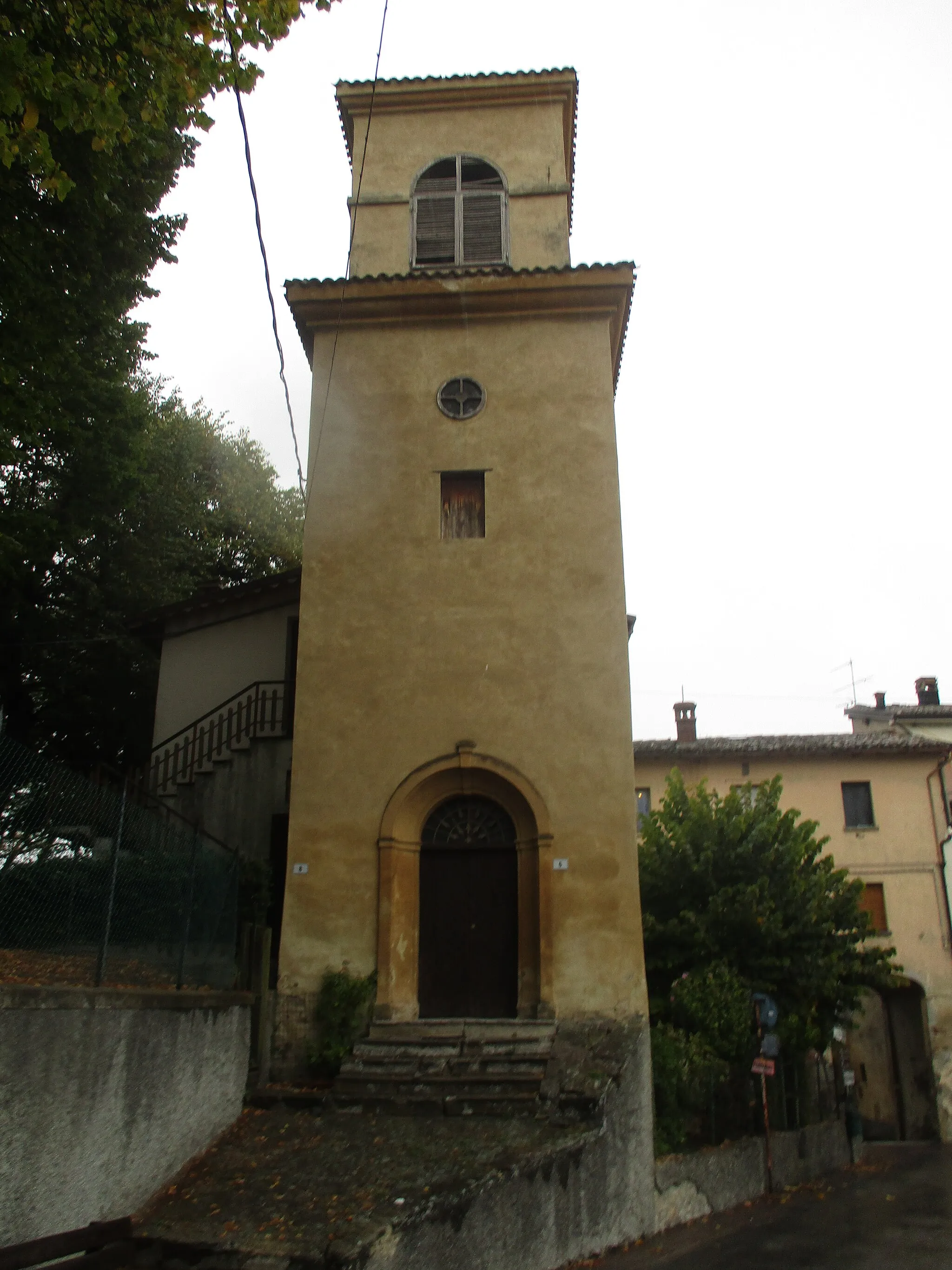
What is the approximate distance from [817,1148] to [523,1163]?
11196 mm

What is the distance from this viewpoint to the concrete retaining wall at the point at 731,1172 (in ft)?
36.5

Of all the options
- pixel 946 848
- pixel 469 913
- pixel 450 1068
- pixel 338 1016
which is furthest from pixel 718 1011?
pixel 946 848

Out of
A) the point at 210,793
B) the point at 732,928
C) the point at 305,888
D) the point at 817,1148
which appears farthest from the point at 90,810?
the point at 817,1148

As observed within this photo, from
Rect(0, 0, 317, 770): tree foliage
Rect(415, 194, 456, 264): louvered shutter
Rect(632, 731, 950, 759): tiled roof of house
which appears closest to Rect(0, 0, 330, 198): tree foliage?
Rect(0, 0, 317, 770): tree foliage

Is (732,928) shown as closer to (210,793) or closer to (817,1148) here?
(817,1148)

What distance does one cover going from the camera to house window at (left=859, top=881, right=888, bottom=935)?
28297mm

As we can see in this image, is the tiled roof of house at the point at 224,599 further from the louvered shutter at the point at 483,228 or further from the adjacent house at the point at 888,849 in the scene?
the adjacent house at the point at 888,849

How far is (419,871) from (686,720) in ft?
77.7

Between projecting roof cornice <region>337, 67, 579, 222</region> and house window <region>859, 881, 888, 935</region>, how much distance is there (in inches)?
814

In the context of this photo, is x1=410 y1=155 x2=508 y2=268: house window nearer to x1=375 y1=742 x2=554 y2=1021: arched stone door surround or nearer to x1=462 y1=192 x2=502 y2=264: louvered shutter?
x1=462 y1=192 x2=502 y2=264: louvered shutter

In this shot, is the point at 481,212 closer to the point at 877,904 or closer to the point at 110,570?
the point at 110,570

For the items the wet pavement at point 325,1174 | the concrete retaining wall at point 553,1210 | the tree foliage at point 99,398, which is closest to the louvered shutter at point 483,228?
the tree foliage at point 99,398

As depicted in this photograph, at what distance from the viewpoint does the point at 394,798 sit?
12.3 metres

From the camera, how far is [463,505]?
45.4 feet
